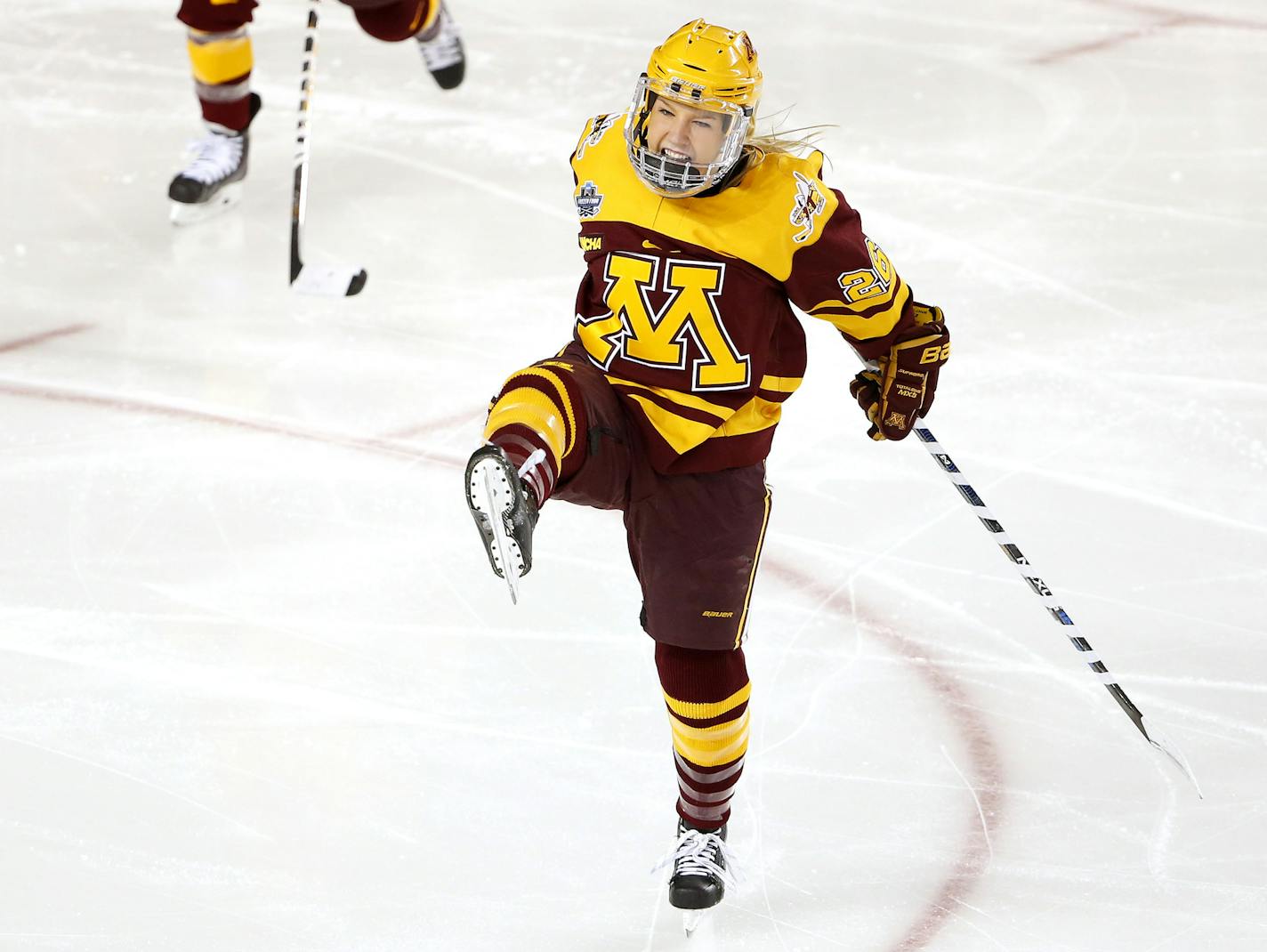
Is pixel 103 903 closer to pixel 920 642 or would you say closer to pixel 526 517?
pixel 526 517

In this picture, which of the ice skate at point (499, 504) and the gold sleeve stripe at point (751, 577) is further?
the gold sleeve stripe at point (751, 577)

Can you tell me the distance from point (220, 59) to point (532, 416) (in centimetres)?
269

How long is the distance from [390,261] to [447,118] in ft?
3.07

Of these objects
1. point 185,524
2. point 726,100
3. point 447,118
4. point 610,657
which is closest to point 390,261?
point 447,118

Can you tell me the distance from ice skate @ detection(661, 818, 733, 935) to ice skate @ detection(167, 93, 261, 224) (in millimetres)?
2595

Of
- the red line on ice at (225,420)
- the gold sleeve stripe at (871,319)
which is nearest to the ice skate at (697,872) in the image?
the gold sleeve stripe at (871,319)

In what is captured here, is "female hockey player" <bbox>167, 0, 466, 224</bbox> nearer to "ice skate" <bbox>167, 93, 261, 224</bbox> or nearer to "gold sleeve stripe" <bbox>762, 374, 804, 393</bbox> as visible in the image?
"ice skate" <bbox>167, 93, 261, 224</bbox>

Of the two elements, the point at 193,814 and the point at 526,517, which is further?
the point at 193,814

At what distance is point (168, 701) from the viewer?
2441 mm

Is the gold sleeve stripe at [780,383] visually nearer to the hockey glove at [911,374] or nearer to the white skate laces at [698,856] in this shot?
the hockey glove at [911,374]

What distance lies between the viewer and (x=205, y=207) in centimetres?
423

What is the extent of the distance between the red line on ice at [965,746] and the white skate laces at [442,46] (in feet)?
7.59

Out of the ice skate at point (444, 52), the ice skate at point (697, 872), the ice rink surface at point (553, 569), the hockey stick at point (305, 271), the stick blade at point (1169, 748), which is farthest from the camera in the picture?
the ice skate at point (444, 52)

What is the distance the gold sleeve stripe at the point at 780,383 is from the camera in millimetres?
1938
